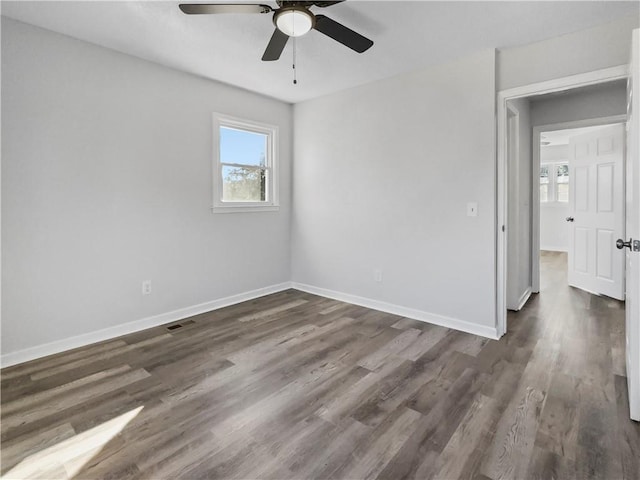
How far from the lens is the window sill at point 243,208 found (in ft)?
12.9

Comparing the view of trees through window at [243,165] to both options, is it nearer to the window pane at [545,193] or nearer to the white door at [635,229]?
the white door at [635,229]

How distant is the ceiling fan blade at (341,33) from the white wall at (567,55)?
1.49m

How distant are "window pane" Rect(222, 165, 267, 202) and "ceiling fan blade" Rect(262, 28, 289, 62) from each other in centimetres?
179

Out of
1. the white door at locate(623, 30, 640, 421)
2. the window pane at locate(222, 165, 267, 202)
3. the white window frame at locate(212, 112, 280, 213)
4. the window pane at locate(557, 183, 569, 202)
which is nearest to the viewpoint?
the white door at locate(623, 30, 640, 421)

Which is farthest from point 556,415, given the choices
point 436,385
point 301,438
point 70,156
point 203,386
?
A: point 70,156

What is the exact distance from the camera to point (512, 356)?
9.03ft

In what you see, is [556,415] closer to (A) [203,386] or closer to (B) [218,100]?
(A) [203,386]

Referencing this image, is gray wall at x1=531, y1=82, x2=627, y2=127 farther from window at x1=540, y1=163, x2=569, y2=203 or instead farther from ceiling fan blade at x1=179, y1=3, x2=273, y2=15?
window at x1=540, y1=163, x2=569, y2=203

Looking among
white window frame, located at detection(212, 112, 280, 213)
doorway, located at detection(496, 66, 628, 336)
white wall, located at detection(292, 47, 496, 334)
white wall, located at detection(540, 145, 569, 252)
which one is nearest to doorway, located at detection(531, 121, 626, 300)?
doorway, located at detection(496, 66, 628, 336)

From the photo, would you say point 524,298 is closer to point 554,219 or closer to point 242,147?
point 242,147

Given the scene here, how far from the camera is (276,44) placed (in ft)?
7.70

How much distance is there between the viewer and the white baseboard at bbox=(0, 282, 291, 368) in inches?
104

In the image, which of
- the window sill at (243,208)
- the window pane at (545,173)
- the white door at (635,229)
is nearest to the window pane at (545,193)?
the window pane at (545,173)

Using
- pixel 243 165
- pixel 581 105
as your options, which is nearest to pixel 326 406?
pixel 243 165
